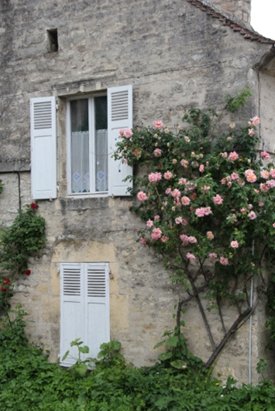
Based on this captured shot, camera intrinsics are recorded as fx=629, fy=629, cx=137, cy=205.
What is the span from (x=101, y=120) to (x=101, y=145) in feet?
1.18

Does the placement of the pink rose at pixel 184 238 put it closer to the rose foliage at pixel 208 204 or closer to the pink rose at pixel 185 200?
the rose foliage at pixel 208 204

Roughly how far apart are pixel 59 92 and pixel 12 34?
4.54 feet

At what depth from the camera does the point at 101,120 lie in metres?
8.88

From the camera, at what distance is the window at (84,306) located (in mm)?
8523

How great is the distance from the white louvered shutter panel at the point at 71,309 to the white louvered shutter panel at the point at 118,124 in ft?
4.24

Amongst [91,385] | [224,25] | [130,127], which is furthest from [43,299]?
[224,25]

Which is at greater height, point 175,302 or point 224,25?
point 224,25

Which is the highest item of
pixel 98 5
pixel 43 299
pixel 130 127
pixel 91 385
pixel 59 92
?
pixel 98 5

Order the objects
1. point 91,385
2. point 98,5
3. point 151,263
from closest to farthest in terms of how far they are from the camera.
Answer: point 91,385, point 151,263, point 98,5

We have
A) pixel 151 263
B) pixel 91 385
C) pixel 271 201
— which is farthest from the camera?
pixel 151 263

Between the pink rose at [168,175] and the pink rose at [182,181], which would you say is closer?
the pink rose at [182,181]

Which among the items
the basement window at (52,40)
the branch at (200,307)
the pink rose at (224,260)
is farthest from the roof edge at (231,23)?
the branch at (200,307)

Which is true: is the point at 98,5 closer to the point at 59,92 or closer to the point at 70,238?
the point at 59,92

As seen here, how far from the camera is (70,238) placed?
884cm
